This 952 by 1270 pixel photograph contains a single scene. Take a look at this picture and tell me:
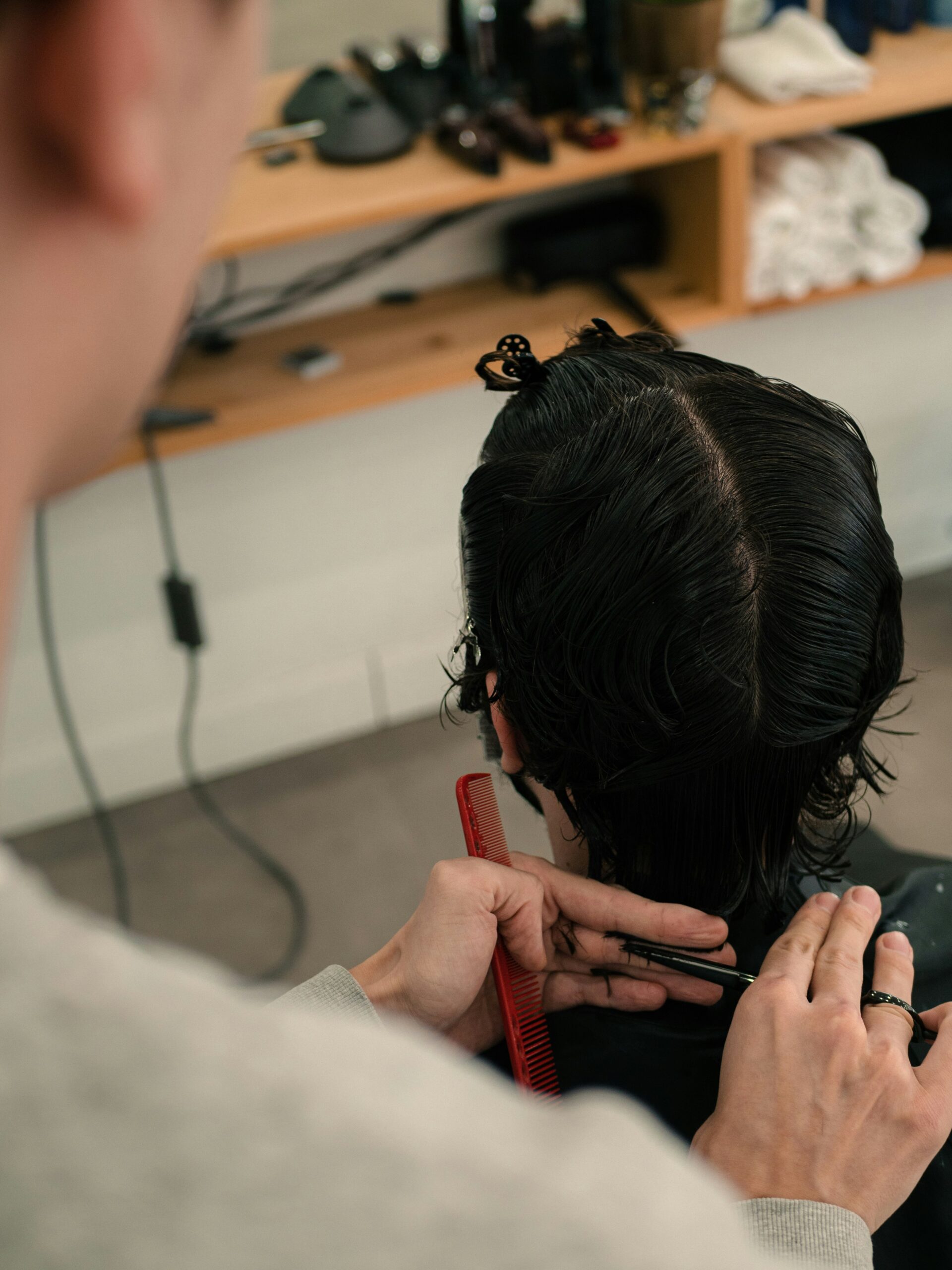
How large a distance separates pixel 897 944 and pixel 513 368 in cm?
53

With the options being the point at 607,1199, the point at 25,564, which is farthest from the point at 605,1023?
the point at 25,564

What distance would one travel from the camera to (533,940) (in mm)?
917

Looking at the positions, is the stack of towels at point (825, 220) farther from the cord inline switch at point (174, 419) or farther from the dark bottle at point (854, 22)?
the cord inline switch at point (174, 419)

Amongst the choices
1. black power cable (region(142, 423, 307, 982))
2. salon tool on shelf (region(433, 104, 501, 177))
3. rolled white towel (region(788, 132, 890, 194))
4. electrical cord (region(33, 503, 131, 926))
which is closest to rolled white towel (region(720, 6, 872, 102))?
rolled white towel (region(788, 132, 890, 194))

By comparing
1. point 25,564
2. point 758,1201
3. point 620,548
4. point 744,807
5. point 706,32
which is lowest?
point 25,564

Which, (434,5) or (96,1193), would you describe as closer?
(96,1193)

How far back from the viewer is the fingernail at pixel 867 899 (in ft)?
2.85

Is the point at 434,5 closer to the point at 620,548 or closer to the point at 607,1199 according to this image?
the point at 620,548

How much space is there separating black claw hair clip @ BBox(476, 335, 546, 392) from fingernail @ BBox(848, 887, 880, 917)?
0.46 m

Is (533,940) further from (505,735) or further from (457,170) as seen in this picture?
(457,170)

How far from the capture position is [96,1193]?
28 centimetres

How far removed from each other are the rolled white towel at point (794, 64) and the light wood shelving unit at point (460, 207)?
0.07ft

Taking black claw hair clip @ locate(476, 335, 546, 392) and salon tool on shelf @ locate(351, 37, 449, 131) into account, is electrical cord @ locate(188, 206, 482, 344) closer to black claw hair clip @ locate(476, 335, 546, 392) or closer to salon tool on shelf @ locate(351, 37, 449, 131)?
salon tool on shelf @ locate(351, 37, 449, 131)

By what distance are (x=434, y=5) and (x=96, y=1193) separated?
210 cm
